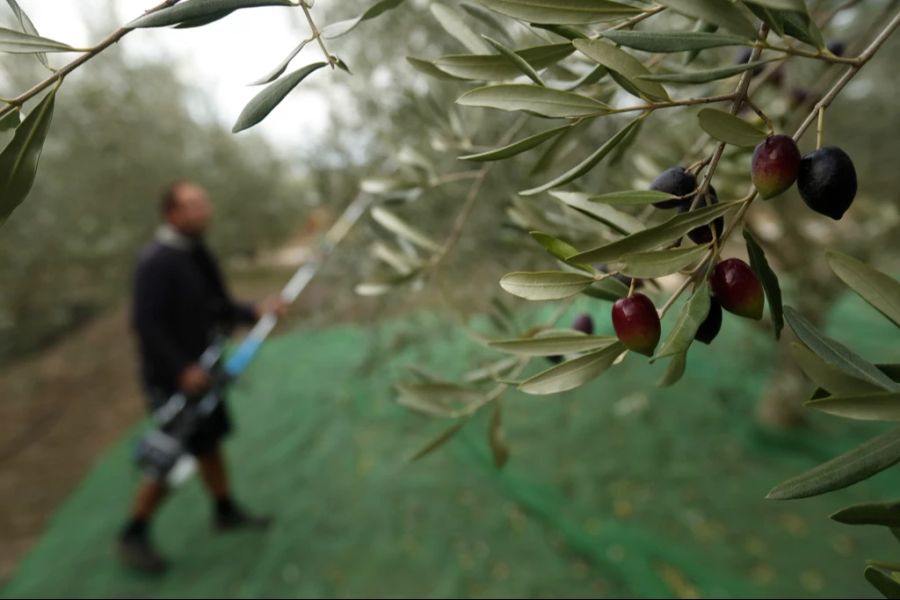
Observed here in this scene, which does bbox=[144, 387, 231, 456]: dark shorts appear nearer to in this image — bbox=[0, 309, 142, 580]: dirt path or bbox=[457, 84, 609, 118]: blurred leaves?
bbox=[0, 309, 142, 580]: dirt path

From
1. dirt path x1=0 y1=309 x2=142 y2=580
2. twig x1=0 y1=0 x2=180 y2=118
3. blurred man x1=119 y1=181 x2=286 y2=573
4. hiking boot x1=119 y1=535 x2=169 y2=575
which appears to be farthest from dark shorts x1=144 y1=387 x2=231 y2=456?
twig x1=0 y1=0 x2=180 y2=118

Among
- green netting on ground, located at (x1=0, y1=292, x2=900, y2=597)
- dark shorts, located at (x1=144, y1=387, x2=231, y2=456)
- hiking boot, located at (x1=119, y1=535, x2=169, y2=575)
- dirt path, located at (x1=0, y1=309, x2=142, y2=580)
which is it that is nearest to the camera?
green netting on ground, located at (x1=0, y1=292, x2=900, y2=597)

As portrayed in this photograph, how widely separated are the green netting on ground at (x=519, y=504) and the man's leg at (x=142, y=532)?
85mm

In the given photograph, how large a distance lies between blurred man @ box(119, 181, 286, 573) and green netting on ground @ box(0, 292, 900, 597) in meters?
0.17

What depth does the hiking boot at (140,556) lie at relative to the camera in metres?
2.38

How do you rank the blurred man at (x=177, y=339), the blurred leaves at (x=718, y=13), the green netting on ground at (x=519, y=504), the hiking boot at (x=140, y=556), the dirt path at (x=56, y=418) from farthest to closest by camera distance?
the dirt path at (x=56, y=418)
the blurred man at (x=177, y=339)
the hiking boot at (x=140, y=556)
the green netting on ground at (x=519, y=504)
the blurred leaves at (x=718, y=13)

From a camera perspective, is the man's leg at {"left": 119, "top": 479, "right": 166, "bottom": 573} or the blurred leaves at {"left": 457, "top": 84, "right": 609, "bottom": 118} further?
the man's leg at {"left": 119, "top": 479, "right": 166, "bottom": 573}

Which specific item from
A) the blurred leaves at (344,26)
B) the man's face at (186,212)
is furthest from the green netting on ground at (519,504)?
the blurred leaves at (344,26)

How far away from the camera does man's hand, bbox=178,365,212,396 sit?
2.53 metres

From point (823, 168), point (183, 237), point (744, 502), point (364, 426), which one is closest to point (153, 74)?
point (183, 237)

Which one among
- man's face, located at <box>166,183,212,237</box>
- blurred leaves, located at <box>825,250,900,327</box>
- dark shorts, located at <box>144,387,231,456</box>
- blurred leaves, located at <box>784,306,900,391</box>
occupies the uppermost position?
blurred leaves, located at <box>825,250,900,327</box>

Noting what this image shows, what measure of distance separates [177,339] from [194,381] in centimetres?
34

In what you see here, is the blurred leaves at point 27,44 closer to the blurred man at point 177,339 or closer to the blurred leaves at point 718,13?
the blurred leaves at point 718,13

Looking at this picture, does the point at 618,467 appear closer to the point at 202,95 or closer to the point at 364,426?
the point at 364,426
